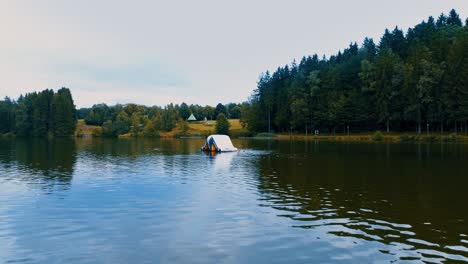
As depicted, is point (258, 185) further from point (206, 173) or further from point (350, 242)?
point (350, 242)

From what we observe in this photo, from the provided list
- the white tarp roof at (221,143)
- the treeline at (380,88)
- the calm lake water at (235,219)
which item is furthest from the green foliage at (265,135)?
the calm lake water at (235,219)

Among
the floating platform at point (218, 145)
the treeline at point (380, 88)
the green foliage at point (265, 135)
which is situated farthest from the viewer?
the green foliage at point (265, 135)

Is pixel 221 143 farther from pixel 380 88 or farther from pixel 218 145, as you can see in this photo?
pixel 380 88

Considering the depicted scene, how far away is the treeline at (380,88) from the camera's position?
107 metres

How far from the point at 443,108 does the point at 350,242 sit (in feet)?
350

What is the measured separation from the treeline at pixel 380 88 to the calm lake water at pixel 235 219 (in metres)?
84.2

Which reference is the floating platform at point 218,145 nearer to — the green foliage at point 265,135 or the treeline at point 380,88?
the treeline at point 380,88

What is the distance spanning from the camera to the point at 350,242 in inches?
567

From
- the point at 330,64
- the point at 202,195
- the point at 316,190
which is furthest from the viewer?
the point at 330,64

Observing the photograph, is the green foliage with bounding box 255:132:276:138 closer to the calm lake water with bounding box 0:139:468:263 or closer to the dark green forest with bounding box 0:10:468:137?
the dark green forest with bounding box 0:10:468:137

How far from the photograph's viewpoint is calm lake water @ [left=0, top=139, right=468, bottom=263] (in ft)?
43.3

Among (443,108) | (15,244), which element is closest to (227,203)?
(15,244)

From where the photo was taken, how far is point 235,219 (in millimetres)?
18281

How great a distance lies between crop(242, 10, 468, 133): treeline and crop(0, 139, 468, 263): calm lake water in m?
84.2
